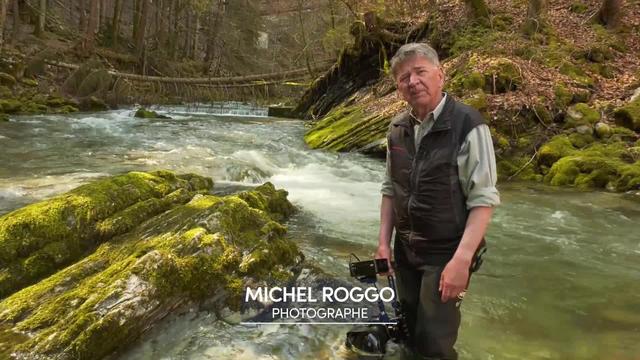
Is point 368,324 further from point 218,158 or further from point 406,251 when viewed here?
point 218,158

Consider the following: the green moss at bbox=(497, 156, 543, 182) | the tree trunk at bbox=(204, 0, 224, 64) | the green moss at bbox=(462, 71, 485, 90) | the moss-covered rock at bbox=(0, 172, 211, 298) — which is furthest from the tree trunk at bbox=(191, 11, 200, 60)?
the moss-covered rock at bbox=(0, 172, 211, 298)

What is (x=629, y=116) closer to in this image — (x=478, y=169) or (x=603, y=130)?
(x=603, y=130)

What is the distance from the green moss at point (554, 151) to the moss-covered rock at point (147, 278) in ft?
22.9

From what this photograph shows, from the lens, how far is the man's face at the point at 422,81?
2.78 metres

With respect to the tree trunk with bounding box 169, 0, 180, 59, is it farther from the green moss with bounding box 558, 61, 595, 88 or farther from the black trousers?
the black trousers

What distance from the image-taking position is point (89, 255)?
4.34m

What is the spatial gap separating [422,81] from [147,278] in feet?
7.56

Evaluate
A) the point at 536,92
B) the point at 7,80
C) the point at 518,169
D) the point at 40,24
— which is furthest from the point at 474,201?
the point at 40,24

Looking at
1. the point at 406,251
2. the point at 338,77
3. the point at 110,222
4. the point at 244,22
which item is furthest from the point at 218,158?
the point at 244,22

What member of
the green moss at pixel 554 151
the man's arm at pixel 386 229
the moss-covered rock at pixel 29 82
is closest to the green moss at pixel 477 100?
the green moss at pixel 554 151

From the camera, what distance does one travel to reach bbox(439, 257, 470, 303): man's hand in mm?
2588

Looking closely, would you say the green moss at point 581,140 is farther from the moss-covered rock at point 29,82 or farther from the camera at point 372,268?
the moss-covered rock at point 29,82

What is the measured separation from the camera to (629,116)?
10.5 m

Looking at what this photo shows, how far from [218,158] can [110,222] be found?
6.23m
